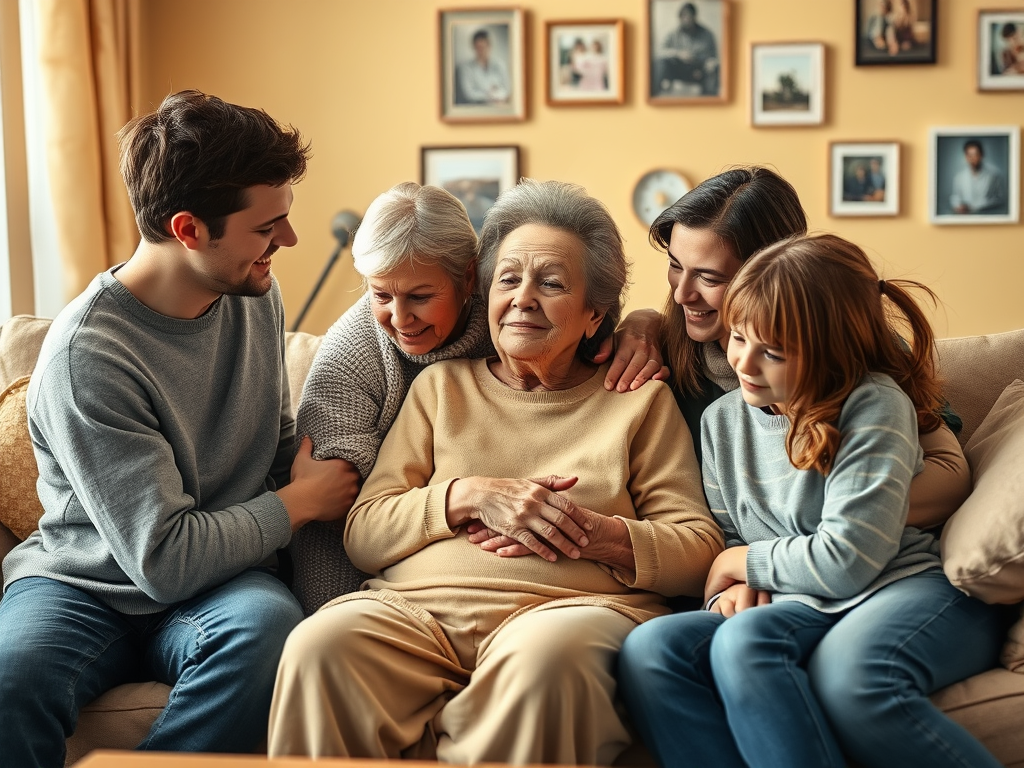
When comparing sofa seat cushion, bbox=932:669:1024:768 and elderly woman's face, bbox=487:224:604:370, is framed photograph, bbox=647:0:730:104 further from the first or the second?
sofa seat cushion, bbox=932:669:1024:768

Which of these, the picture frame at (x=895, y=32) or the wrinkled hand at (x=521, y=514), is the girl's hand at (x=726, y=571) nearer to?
the wrinkled hand at (x=521, y=514)

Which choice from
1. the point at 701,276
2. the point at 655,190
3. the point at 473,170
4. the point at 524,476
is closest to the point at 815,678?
the point at 524,476

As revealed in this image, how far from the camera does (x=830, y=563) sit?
4.92 ft

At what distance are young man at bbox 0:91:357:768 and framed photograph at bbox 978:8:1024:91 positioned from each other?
350cm

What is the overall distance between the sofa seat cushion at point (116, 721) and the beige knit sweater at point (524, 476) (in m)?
0.41

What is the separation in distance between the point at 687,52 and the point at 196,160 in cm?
310

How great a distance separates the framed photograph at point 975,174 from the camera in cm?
429

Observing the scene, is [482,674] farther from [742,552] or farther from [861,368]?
[861,368]

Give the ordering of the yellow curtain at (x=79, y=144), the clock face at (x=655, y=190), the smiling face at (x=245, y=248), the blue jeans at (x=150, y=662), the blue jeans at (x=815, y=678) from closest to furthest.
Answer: the blue jeans at (x=815, y=678) → the blue jeans at (x=150, y=662) → the smiling face at (x=245, y=248) → the yellow curtain at (x=79, y=144) → the clock face at (x=655, y=190)

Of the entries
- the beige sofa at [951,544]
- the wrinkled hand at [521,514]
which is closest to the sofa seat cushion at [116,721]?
the beige sofa at [951,544]

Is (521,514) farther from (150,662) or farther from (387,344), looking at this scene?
(150,662)

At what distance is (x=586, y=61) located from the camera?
4355 mm

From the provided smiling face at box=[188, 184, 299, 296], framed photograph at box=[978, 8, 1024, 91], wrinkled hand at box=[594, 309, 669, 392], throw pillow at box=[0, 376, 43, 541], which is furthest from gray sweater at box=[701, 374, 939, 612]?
framed photograph at box=[978, 8, 1024, 91]

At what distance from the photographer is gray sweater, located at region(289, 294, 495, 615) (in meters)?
1.89
